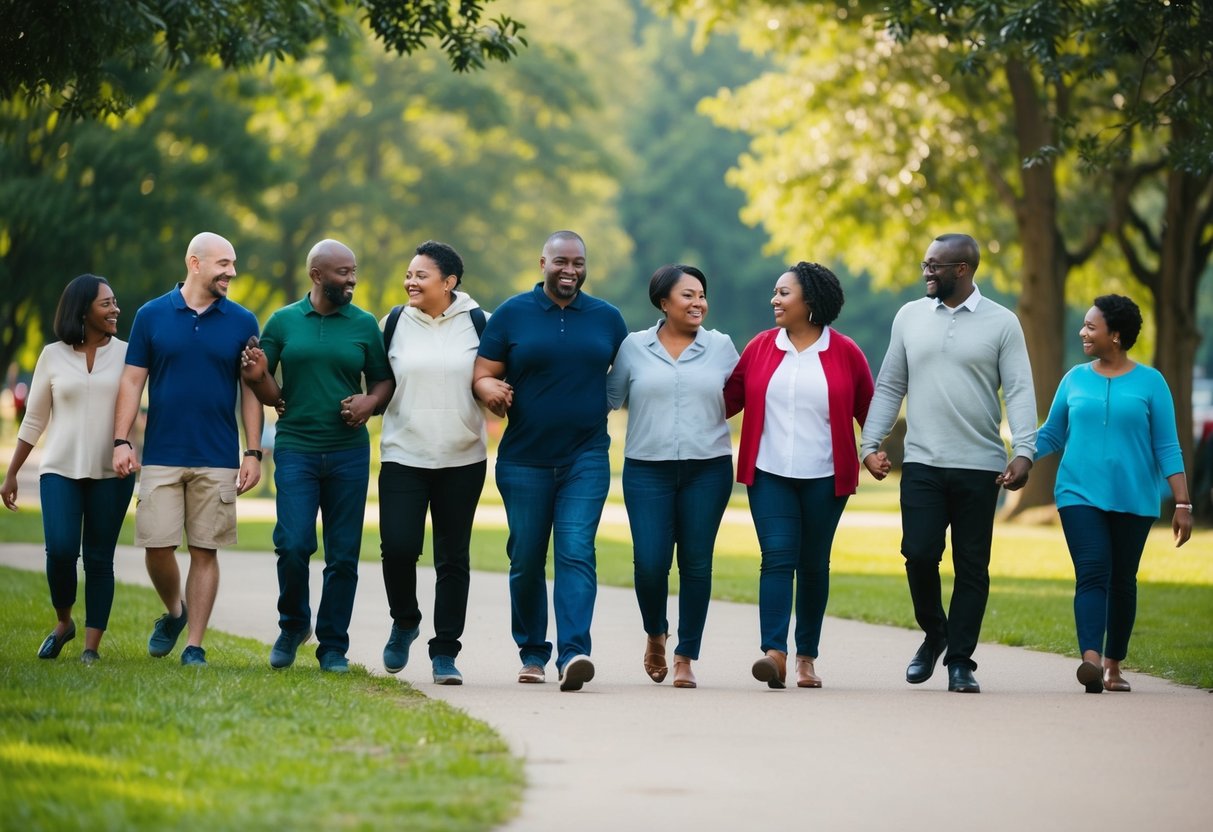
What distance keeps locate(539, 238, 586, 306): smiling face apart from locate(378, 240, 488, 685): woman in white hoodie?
0.44 metres

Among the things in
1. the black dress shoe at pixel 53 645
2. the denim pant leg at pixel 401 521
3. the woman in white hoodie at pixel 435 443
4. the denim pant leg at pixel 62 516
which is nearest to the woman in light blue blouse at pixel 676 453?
the woman in white hoodie at pixel 435 443

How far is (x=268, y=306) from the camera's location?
46719mm

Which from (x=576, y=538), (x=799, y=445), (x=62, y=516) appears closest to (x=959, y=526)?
(x=799, y=445)

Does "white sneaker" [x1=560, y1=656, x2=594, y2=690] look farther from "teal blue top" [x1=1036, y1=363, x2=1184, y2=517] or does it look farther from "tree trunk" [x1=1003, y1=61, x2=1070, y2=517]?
"tree trunk" [x1=1003, y1=61, x2=1070, y2=517]

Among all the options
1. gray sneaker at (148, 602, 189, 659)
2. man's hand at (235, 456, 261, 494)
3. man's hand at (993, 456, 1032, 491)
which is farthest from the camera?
gray sneaker at (148, 602, 189, 659)

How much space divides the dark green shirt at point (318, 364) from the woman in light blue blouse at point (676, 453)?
1197 mm

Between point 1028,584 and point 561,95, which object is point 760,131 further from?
point 561,95

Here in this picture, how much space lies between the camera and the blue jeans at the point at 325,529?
29.2ft

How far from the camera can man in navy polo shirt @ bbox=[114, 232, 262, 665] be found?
8914mm

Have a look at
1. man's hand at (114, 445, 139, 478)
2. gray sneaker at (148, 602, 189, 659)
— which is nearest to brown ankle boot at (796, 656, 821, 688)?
gray sneaker at (148, 602, 189, 659)

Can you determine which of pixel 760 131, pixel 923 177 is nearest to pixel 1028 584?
pixel 923 177

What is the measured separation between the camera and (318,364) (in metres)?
8.88

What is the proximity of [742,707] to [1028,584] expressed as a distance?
910 centimetres

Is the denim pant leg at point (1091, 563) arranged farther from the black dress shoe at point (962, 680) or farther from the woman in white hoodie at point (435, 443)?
the woman in white hoodie at point (435, 443)
